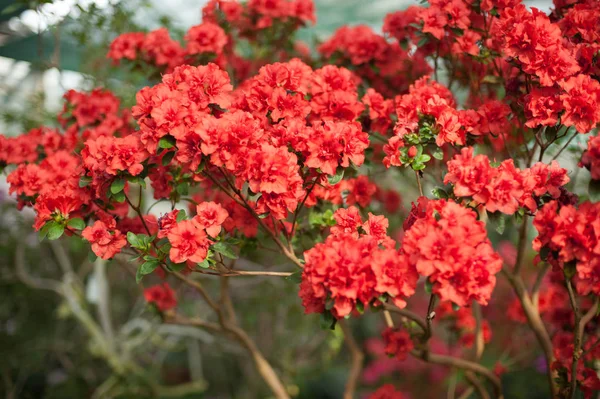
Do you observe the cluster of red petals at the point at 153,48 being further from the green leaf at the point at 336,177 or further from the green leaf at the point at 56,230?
the green leaf at the point at 336,177

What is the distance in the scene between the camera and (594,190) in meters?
1.24

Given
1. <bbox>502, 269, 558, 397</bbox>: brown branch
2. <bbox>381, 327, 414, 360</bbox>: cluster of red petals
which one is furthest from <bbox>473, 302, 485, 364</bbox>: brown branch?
<bbox>381, 327, 414, 360</bbox>: cluster of red petals

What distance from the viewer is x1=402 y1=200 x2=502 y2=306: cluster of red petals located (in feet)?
3.55

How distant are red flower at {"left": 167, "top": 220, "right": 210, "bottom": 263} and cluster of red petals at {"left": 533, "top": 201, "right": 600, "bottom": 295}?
791mm

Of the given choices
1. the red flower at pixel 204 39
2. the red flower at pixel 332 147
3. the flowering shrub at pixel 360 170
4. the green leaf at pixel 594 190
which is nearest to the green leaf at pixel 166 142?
the flowering shrub at pixel 360 170

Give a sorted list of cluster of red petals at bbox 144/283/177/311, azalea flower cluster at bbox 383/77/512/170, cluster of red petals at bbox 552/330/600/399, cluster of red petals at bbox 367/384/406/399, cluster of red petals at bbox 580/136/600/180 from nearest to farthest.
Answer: cluster of red petals at bbox 580/136/600/180 < azalea flower cluster at bbox 383/77/512/170 < cluster of red petals at bbox 552/330/600/399 < cluster of red petals at bbox 144/283/177/311 < cluster of red petals at bbox 367/384/406/399

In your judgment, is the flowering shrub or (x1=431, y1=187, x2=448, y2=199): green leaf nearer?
the flowering shrub

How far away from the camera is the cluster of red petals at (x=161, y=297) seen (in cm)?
211

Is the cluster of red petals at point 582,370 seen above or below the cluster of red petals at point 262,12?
below

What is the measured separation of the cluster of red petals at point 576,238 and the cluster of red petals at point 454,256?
198 mm

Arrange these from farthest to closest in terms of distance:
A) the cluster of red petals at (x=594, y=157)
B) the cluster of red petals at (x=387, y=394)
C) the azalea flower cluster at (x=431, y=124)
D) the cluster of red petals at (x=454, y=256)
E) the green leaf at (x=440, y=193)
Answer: the cluster of red petals at (x=387, y=394) < the azalea flower cluster at (x=431, y=124) < the green leaf at (x=440, y=193) < the cluster of red petals at (x=594, y=157) < the cluster of red petals at (x=454, y=256)

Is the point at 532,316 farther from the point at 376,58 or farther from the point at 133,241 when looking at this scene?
the point at 133,241

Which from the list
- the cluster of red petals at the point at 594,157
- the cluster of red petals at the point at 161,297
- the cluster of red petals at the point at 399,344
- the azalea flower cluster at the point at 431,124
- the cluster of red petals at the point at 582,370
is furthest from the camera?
the cluster of red petals at the point at 161,297

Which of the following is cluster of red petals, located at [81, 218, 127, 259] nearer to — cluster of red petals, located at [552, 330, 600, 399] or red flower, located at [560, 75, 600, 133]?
red flower, located at [560, 75, 600, 133]
